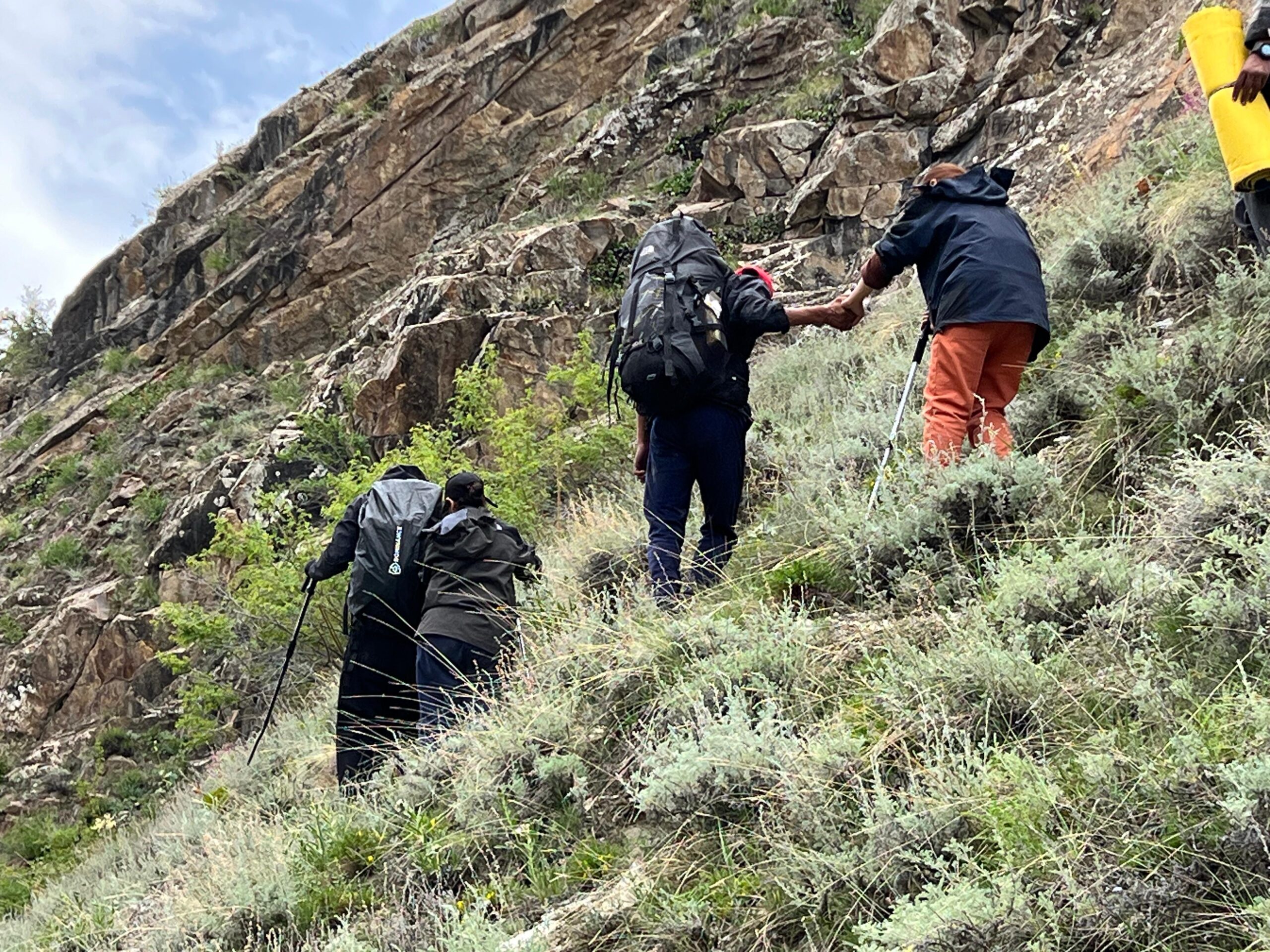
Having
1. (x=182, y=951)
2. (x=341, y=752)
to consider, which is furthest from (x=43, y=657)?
(x=182, y=951)

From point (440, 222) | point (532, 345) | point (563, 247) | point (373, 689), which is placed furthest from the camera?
point (440, 222)

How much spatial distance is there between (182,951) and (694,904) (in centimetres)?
221

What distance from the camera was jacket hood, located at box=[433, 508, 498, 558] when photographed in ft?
17.2

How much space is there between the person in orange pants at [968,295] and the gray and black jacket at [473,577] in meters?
2.24

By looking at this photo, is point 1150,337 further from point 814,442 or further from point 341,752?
point 341,752

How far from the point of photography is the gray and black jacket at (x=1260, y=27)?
4266 mm

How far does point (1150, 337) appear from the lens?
4.55m

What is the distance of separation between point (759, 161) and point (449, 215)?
339 inches

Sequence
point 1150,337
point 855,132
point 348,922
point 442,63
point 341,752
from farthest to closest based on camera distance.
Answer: point 442,63 < point 855,132 < point 341,752 < point 1150,337 < point 348,922

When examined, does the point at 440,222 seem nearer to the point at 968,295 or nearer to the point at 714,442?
the point at 714,442

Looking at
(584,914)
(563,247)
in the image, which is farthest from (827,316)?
(563,247)

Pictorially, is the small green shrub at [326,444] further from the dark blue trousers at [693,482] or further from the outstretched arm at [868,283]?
the outstretched arm at [868,283]

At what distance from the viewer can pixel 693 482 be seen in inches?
179

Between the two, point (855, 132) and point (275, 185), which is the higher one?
point (275, 185)
